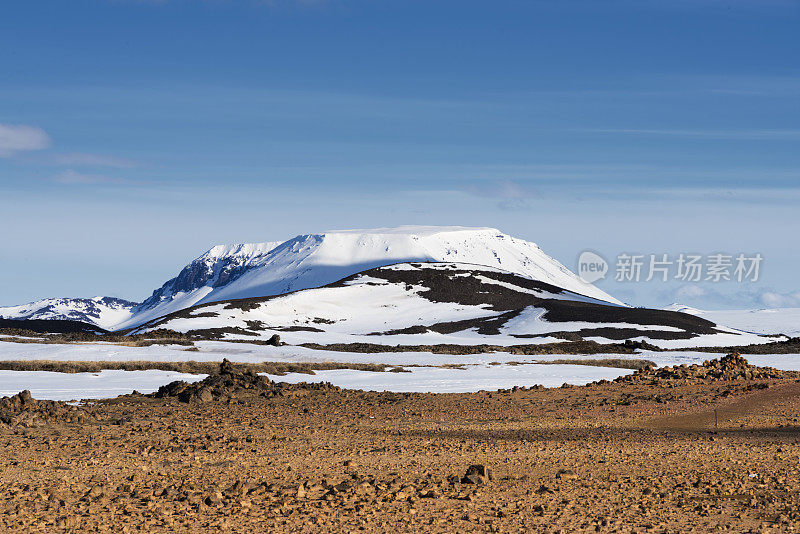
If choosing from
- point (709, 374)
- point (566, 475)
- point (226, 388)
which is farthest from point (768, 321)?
point (566, 475)

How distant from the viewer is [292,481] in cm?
1473

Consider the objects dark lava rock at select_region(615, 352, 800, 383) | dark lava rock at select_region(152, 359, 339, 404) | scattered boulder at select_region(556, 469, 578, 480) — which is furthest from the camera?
dark lava rock at select_region(615, 352, 800, 383)

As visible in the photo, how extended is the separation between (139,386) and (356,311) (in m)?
83.7

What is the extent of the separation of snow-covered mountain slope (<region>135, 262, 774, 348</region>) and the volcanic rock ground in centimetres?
5487

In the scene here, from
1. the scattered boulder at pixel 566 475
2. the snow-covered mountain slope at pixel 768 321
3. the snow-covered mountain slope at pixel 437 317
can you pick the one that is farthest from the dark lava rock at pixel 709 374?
the snow-covered mountain slope at pixel 768 321

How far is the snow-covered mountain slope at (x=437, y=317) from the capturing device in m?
90.1

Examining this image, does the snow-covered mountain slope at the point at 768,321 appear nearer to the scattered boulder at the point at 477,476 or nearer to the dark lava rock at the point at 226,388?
the dark lava rock at the point at 226,388

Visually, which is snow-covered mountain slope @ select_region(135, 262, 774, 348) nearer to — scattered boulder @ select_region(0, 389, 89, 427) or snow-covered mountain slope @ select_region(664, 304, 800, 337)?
snow-covered mountain slope @ select_region(664, 304, 800, 337)

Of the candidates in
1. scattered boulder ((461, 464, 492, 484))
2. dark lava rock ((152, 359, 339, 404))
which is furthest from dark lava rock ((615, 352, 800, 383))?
scattered boulder ((461, 464, 492, 484))

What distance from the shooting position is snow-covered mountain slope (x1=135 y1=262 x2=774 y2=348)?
90062 mm

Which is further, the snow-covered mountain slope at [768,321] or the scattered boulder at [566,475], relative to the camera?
the snow-covered mountain slope at [768,321]

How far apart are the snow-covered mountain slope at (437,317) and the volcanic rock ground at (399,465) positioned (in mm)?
54870

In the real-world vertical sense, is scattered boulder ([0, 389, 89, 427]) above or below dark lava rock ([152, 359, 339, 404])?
below

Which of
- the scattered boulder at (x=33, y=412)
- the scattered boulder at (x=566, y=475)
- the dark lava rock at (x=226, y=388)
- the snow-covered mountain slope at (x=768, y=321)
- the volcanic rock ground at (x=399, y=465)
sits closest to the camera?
the volcanic rock ground at (x=399, y=465)
